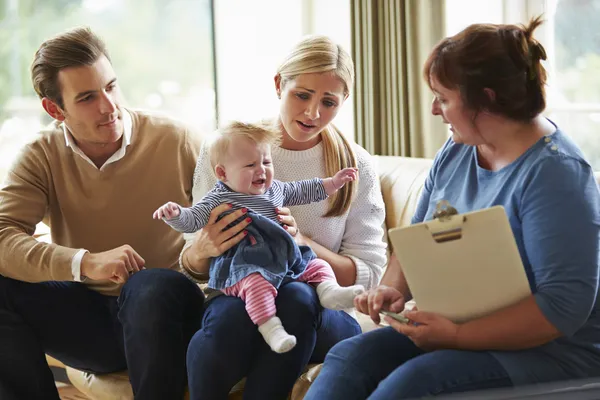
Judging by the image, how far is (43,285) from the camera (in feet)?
6.40

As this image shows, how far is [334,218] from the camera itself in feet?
6.50

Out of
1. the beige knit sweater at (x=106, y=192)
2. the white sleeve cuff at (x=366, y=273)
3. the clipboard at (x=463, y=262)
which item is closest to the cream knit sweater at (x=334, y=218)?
the white sleeve cuff at (x=366, y=273)

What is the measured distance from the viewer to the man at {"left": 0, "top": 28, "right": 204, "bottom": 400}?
5.88 ft

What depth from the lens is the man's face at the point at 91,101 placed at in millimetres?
1961

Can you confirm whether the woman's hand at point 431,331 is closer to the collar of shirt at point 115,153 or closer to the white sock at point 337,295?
the white sock at point 337,295

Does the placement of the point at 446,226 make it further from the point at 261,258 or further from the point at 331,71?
the point at 331,71

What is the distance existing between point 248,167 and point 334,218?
327mm

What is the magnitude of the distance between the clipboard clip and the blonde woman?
48cm

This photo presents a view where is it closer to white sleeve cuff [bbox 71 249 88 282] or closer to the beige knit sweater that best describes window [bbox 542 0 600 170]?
the beige knit sweater

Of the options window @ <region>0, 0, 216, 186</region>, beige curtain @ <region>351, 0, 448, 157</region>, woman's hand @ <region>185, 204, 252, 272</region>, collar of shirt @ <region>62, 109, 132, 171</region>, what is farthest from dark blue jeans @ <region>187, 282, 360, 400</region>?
window @ <region>0, 0, 216, 186</region>

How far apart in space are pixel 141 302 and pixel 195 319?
0.15m

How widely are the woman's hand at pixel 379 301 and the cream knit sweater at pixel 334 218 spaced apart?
0.41 metres

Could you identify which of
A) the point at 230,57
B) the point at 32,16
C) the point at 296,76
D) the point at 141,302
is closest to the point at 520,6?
the point at 296,76

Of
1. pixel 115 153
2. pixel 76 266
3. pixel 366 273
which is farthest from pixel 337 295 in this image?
pixel 115 153
